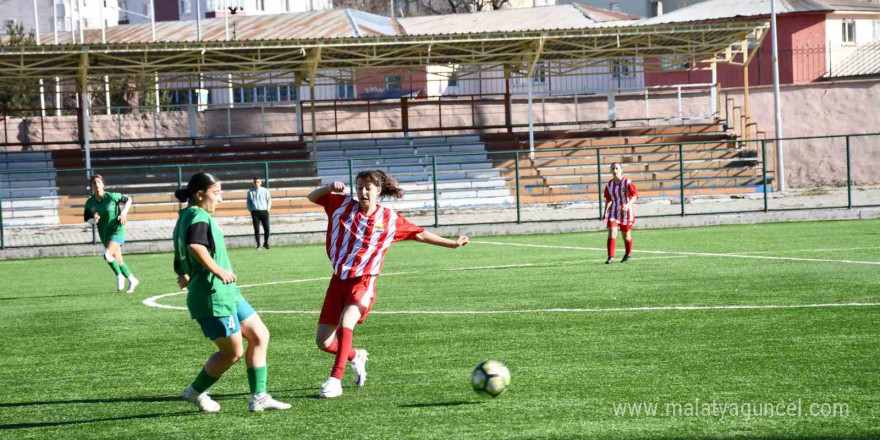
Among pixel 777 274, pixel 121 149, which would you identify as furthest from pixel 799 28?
pixel 777 274

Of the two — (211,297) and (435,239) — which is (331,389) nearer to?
(211,297)

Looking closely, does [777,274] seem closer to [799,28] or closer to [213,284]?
[213,284]

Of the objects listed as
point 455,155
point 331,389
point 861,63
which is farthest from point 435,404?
point 861,63

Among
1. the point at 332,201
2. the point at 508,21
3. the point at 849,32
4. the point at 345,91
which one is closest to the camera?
the point at 332,201

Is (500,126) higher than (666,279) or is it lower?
higher

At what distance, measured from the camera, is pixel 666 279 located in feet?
46.5

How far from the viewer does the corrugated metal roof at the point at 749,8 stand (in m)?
48.7

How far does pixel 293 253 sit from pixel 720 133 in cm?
1949

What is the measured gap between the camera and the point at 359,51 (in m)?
35.2

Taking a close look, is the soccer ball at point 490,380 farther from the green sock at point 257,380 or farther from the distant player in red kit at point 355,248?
the green sock at point 257,380

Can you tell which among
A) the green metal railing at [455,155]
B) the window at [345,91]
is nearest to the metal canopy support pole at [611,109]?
the green metal railing at [455,155]

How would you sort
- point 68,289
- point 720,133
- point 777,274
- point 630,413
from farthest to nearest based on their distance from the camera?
1. point 720,133
2. point 68,289
3. point 777,274
4. point 630,413

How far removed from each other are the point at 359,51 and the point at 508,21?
904 inches

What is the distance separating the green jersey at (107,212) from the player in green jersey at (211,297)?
947cm
